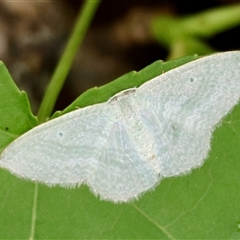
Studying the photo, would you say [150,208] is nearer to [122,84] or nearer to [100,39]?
[122,84]

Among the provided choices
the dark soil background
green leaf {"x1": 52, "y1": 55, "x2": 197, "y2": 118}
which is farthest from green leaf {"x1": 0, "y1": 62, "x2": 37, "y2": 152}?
the dark soil background

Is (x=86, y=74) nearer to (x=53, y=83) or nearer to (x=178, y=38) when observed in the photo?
(x=178, y=38)

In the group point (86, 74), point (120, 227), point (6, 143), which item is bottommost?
point (86, 74)

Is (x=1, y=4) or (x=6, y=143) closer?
(x=6, y=143)

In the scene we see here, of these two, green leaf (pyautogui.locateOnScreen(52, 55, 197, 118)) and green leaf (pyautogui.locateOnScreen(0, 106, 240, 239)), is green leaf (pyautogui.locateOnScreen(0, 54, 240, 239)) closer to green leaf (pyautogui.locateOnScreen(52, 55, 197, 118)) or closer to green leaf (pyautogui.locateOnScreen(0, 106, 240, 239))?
green leaf (pyautogui.locateOnScreen(0, 106, 240, 239))

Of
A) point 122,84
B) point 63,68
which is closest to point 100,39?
point 63,68

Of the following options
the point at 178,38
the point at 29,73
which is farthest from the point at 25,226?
the point at 178,38

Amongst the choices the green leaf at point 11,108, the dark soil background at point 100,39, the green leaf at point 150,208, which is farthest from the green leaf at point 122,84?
the dark soil background at point 100,39
